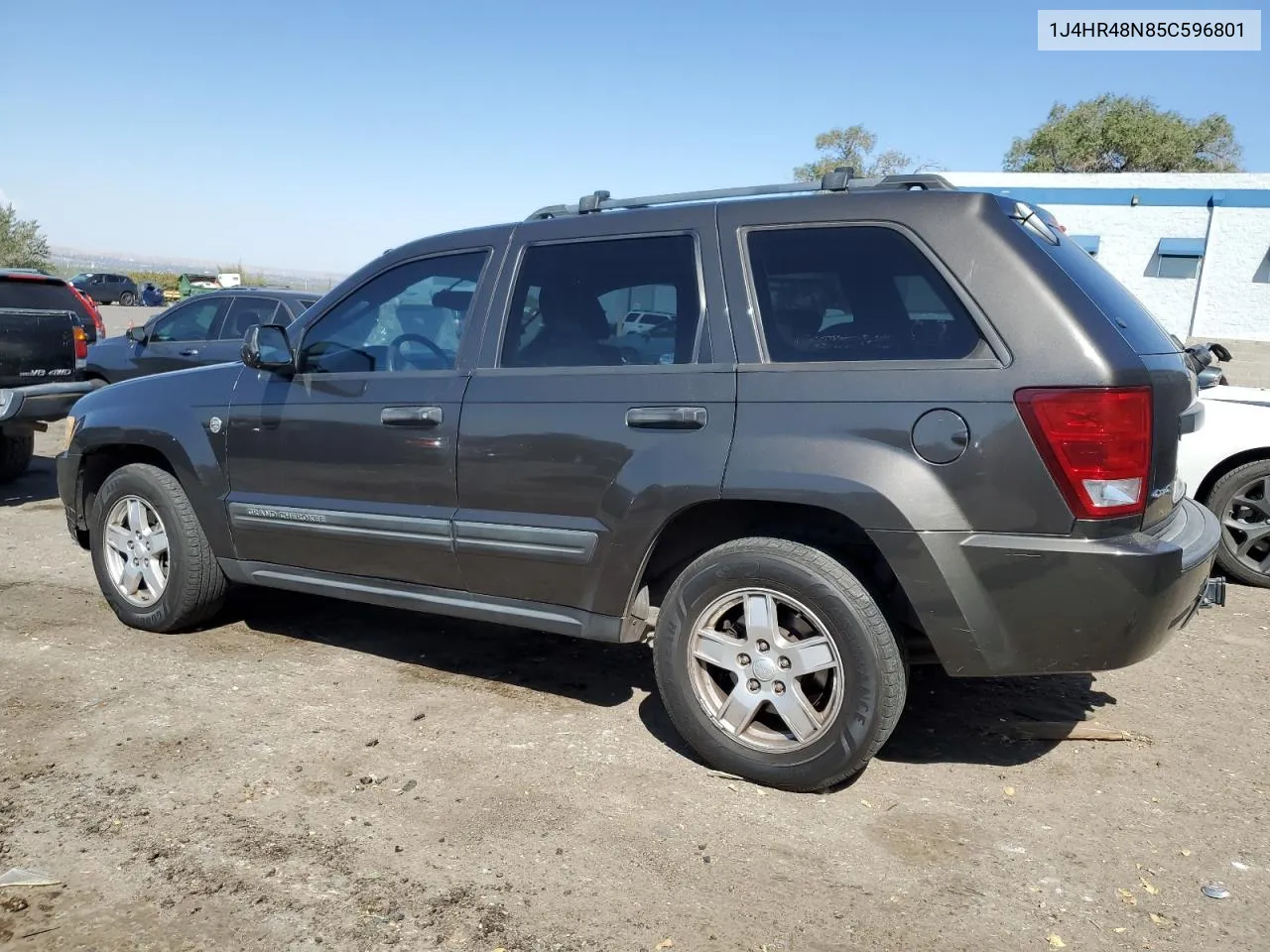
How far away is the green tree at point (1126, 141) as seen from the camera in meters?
43.4

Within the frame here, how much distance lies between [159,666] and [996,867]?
3.57m

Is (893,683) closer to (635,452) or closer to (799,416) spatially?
(799,416)

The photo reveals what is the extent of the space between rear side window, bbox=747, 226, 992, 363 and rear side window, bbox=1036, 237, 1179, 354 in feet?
1.25

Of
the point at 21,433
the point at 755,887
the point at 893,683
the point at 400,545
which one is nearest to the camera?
the point at 755,887

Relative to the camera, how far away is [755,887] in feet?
9.41

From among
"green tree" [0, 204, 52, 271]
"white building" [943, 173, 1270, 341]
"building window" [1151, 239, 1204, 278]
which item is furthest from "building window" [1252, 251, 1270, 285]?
"green tree" [0, 204, 52, 271]

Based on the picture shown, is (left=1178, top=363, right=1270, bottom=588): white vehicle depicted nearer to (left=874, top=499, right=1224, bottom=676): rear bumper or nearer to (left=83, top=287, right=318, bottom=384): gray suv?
(left=874, top=499, right=1224, bottom=676): rear bumper

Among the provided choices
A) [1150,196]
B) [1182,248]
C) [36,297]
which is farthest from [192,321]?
[1182,248]

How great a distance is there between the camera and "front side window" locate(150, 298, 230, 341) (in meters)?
11.0

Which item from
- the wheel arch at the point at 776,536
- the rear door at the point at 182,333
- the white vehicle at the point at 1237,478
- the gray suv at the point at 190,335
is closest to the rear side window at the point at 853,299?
the wheel arch at the point at 776,536

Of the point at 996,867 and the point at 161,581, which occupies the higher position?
the point at 161,581

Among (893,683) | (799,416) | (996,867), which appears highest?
(799,416)

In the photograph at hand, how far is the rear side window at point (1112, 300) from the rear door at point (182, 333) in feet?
31.3

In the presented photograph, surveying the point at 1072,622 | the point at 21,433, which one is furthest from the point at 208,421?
the point at 21,433
